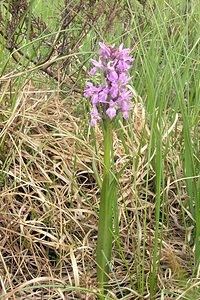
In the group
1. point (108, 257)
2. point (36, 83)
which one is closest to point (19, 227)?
point (108, 257)

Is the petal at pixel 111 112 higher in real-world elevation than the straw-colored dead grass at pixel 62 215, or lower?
higher

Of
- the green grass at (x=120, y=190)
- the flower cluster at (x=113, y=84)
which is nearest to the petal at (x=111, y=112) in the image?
the flower cluster at (x=113, y=84)

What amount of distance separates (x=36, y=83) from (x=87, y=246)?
3.19ft

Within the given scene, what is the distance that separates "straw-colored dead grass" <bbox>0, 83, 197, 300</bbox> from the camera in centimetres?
135

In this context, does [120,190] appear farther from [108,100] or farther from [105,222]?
[108,100]

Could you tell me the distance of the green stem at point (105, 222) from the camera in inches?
47.5

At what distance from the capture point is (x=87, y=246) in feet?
4.52

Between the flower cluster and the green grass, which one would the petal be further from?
the green grass

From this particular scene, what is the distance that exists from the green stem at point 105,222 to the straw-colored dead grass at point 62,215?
0.04m

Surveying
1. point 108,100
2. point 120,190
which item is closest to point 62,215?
point 120,190

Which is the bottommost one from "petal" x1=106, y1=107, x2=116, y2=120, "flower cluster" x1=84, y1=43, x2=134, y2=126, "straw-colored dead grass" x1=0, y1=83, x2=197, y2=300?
"straw-colored dead grass" x1=0, y1=83, x2=197, y2=300

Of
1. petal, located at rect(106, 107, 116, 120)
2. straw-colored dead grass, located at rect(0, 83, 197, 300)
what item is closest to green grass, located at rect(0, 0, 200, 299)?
straw-colored dead grass, located at rect(0, 83, 197, 300)

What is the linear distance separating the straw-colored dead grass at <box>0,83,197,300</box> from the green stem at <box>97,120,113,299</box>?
4 centimetres

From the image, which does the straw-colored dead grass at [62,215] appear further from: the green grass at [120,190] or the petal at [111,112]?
the petal at [111,112]
